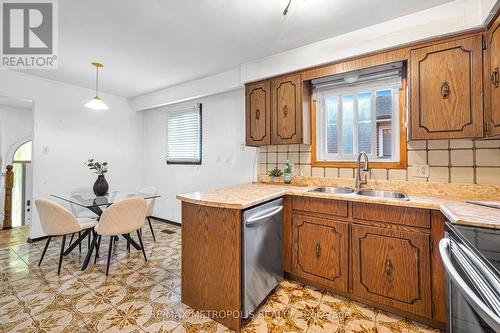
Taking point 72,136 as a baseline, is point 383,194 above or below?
below

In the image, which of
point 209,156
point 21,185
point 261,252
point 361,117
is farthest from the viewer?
point 21,185

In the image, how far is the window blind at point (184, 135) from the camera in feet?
12.2

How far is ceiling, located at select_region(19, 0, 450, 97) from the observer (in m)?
1.75

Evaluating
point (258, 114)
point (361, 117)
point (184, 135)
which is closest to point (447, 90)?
point (361, 117)

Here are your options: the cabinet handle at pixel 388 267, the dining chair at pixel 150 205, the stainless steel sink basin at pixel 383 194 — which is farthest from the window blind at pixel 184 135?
the cabinet handle at pixel 388 267

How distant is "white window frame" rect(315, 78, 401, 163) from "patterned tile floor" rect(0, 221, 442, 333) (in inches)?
53.5

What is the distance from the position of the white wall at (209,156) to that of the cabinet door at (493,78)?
222 centimetres

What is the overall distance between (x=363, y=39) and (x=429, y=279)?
2.02 meters

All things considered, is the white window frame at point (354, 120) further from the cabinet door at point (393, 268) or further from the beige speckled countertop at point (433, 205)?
the cabinet door at point (393, 268)

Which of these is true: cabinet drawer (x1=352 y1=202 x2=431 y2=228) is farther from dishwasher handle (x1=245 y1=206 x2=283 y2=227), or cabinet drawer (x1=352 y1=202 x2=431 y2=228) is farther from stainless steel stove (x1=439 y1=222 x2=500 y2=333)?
dishwasher handle (x1=245 y1=206 x2=283 y2=227)

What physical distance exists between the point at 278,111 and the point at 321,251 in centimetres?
151

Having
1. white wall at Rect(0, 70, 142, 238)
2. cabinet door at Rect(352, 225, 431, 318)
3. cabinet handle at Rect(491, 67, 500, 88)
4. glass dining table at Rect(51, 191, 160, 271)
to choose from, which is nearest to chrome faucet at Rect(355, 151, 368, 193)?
cabinet door at Rect(352, 225, 431, 318)

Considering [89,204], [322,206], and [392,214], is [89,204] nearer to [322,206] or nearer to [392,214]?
[322,206]

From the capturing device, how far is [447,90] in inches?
67.0
